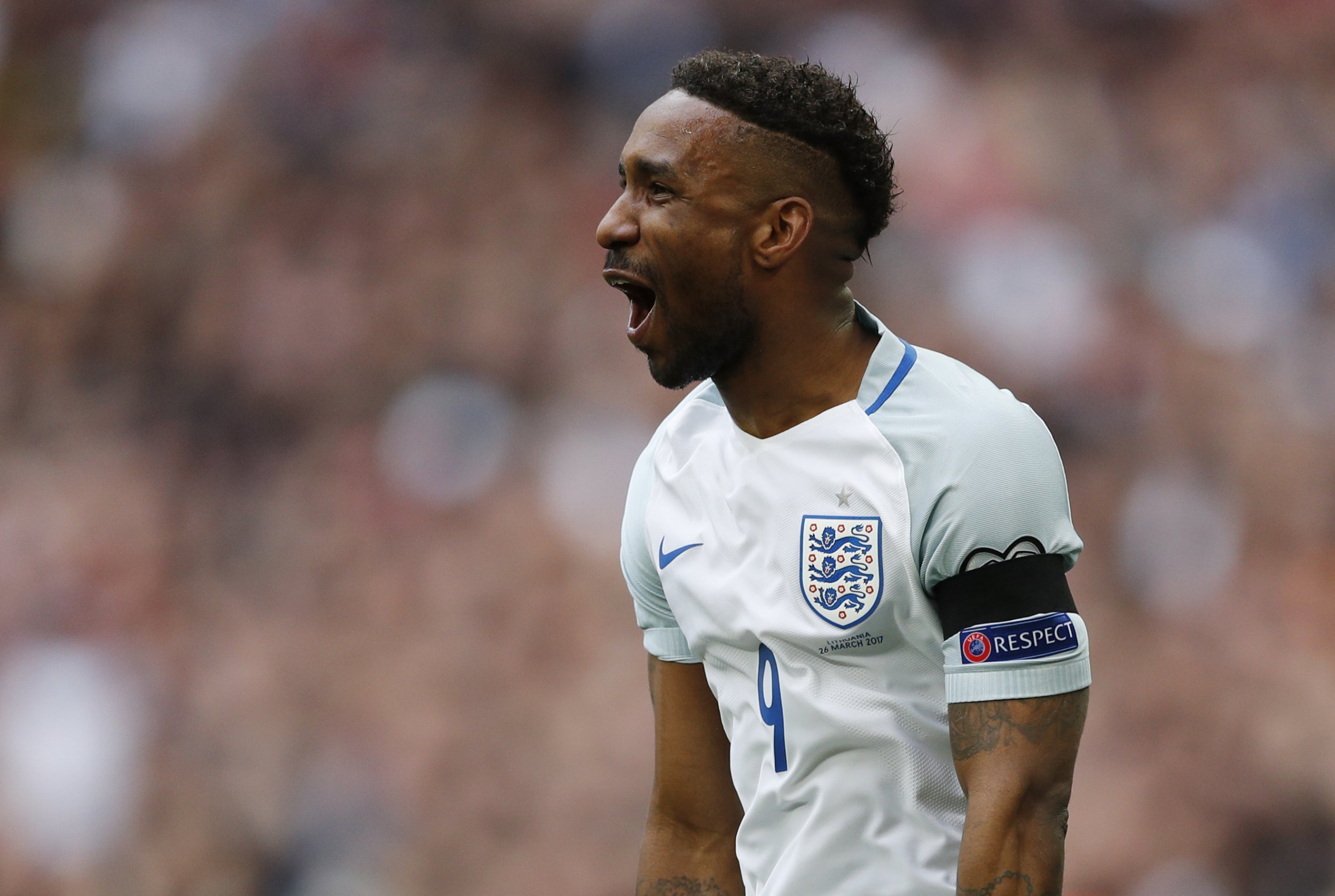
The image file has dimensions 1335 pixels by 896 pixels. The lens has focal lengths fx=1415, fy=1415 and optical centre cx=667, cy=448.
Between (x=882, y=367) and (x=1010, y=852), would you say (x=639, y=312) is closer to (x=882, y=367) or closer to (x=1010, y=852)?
(x=882, y=367)

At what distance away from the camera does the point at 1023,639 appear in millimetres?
1661

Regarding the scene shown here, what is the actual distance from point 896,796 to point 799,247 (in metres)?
0.72

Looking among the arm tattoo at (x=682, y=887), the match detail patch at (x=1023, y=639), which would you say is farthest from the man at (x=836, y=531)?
the arm tattoo at (x=682, y=887)

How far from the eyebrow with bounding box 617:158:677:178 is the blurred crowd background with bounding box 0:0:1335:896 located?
11.5 feet

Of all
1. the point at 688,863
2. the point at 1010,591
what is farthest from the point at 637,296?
the point at 688,863

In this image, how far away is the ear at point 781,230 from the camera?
1.86 meters

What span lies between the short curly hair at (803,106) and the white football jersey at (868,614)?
0.66ft

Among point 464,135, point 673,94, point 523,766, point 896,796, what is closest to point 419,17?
point 464,135

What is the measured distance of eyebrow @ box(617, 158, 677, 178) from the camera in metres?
1.86

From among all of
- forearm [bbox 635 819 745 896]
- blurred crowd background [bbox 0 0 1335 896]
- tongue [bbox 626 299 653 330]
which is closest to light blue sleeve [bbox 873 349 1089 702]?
tongue [bbox 626 299 653 330]

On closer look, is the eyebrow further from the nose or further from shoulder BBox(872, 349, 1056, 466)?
shoulder BBox(872, 349, 1056, 466)

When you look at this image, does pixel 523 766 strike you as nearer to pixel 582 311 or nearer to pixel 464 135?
pixel 582 311

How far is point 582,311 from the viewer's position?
574cm

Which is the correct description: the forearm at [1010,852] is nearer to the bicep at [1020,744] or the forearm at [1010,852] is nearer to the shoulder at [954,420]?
the bicep at [1020,744]
